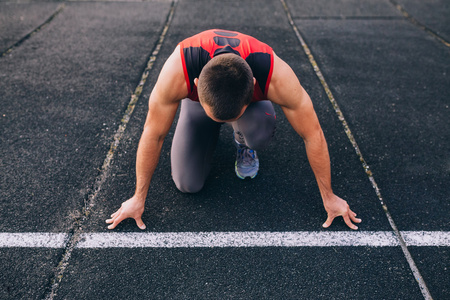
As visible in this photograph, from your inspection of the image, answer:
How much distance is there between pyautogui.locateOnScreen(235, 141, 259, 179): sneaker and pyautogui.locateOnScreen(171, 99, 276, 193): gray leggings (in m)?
0.18

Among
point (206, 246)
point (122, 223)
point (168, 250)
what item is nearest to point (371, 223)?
point (206, 246)

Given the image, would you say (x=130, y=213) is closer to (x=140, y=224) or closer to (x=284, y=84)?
(x=140, y=224)

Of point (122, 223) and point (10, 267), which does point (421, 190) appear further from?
point (10, 267)

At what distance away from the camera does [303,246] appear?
8.18 feet

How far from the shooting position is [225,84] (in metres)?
1.92

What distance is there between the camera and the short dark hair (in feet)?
6.31

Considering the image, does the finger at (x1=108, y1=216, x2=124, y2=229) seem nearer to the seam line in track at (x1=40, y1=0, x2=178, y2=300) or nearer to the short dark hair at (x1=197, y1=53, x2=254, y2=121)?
the seam line in track at (x1=40, y1=0, x2=178, y2=300)

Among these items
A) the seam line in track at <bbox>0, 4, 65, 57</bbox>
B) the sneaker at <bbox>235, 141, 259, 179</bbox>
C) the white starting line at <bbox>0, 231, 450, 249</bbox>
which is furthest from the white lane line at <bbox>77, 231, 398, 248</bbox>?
the seam line in track at <bbox>0, 4, 65, 57</bbox>

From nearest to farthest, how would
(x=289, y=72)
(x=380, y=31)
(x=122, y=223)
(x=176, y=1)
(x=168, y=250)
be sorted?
(x=289, y=72), (x=168, y=250), (x=122, y=223), (x=380, y=31), (x=176, y=1)

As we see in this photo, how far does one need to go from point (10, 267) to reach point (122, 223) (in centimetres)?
79

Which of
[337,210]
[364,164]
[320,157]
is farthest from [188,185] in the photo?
[364,164]

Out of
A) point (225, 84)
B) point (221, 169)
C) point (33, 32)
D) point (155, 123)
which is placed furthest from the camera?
point (33, 32)

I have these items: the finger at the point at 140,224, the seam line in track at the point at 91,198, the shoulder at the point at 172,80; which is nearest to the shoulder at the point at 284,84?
the shoulder at the point at 172,80

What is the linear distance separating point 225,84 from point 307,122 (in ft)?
2.38
